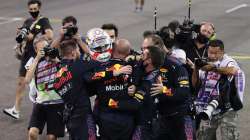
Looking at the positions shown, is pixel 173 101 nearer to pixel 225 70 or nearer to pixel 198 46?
pixel 225 70

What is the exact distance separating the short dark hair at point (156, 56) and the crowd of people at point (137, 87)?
0.04ft

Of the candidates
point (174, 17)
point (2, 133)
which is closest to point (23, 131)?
point (2, 133)

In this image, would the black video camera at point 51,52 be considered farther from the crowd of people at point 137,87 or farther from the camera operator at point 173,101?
the camera operator at point 173,101

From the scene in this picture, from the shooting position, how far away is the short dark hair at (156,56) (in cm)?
565

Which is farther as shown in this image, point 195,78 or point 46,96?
point 46,96

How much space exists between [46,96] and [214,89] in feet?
7.33

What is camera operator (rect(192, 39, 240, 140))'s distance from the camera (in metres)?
6.70

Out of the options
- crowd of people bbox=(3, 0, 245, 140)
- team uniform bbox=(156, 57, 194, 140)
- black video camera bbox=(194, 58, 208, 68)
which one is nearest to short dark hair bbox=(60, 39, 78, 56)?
crowd of people bbox=(3, 0, 245, 140)

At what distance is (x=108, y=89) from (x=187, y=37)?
2.11 meters

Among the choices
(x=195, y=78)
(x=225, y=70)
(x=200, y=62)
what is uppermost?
(x=200, y=62)

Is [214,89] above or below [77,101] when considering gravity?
below

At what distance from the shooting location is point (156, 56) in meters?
5.65

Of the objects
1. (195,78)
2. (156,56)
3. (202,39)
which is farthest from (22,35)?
(156,56)

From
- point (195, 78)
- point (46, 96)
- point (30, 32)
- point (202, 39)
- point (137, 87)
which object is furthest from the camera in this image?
point (30, 32)
